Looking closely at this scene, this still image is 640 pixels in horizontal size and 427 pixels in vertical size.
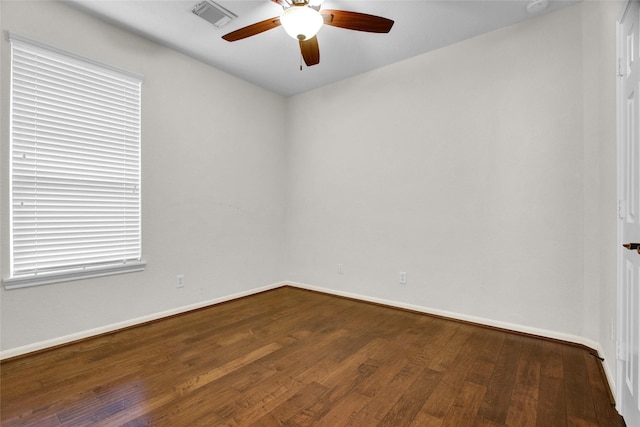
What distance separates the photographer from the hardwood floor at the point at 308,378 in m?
1.66

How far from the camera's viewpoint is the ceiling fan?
190cm

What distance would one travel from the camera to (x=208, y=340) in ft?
8.71

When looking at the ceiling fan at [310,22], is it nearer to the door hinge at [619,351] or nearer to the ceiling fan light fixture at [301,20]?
the ceiling fan light fixture at [301,20]

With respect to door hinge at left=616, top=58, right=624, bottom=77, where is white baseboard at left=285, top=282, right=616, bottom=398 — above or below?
below

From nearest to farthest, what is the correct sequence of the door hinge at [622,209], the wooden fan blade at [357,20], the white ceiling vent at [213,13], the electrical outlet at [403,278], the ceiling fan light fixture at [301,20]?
the door hinge at [622,209] < the ceiling fan light fixture at [301,20] < the wooden fan blade at [357,20] < the white ceiling vent at [213,13] < the electrical outlet at [403,278]

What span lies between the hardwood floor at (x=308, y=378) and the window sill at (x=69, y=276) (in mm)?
545

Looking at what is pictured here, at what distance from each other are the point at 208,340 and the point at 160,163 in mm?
1845

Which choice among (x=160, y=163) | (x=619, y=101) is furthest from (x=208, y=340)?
(x=619, y=101)

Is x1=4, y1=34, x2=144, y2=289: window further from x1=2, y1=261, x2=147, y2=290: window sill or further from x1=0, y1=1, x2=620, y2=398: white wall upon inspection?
x1=0, y1=1, x2=620, y2=398: white wall

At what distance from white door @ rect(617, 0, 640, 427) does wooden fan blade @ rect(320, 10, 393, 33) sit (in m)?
1.28

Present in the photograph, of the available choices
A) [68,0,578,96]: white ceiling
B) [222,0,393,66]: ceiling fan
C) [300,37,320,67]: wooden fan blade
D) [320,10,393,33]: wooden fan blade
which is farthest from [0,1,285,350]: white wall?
[320,10,393,33]: wooden fan blade

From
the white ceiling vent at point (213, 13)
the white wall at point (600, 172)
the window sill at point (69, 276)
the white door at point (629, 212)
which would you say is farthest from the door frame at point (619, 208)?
the window sill at point (69, 276)

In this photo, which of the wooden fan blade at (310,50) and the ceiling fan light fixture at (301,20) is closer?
the ceiling fan light fixture at (301,20)

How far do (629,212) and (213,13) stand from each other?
3200 millimetres
